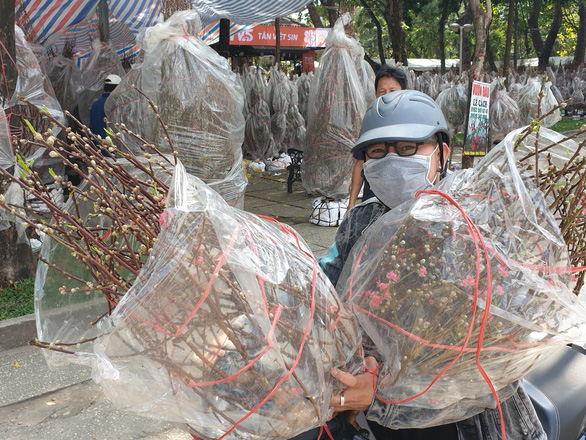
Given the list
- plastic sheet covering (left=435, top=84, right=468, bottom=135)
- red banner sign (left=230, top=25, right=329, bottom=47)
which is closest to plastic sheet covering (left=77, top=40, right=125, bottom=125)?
plastic sheet covering (left=435, top=84, right=468, bottom=135)

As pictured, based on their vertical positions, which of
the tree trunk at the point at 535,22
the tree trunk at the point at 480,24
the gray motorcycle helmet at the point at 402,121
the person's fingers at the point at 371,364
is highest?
the tree trunk at the point at 535,22

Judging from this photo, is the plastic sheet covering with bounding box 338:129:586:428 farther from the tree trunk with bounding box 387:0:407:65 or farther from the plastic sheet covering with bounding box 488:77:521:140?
the tree trunk with bounding box 387:0:407:65

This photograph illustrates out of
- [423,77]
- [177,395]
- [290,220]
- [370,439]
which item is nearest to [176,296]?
[177,395]

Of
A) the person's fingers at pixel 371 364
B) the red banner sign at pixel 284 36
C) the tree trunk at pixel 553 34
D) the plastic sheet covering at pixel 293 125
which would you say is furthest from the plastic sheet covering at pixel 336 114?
the tree trunk at pixel 553 34

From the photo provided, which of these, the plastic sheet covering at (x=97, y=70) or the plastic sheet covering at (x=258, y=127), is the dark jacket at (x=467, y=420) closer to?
the plastic sheet covering at (x=97, y=70)

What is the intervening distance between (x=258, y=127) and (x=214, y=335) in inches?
412

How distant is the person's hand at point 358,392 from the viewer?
1464mm

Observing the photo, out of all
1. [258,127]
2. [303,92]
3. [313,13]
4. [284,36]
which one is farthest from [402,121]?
[284,36]

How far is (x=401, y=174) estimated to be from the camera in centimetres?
195

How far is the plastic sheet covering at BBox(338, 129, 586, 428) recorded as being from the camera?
1.35 m

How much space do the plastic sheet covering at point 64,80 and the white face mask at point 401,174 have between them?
332 inches

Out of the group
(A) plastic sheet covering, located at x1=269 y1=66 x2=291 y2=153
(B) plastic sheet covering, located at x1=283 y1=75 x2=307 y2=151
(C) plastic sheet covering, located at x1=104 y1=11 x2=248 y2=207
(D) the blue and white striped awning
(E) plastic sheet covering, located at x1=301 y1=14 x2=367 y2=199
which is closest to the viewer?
(C) plastic sheet covering, located at x1=104 y1=11 x2=248 y2=207

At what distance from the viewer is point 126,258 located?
58.4 inches

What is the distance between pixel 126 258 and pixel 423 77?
84.4ft
